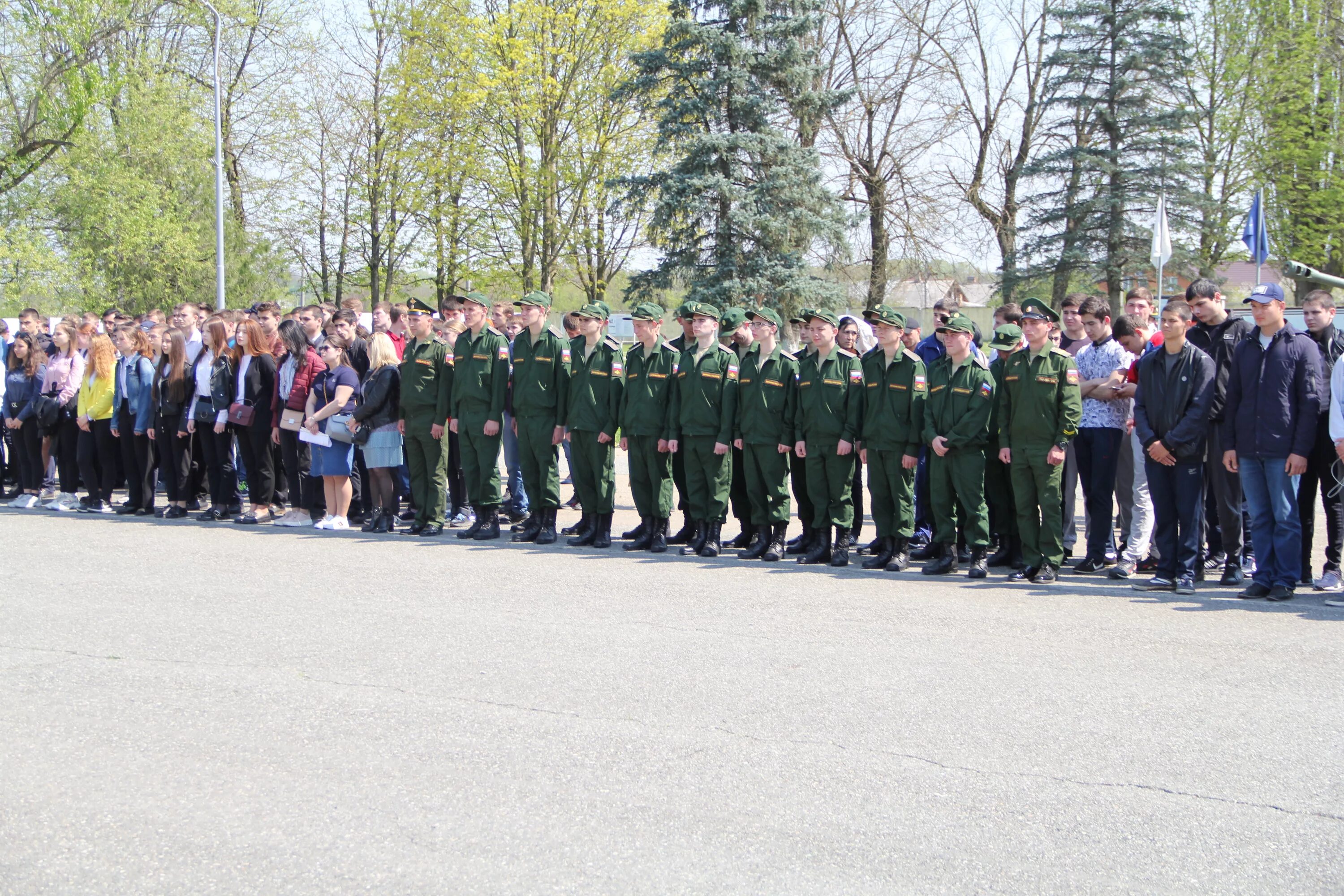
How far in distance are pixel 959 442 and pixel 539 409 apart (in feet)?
→ 12.5

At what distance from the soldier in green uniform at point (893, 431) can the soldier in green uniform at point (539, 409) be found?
2827 millimetres

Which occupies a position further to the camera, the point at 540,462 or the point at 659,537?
the point at 540,462

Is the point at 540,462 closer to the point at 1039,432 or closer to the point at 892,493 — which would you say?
the point at 892,493

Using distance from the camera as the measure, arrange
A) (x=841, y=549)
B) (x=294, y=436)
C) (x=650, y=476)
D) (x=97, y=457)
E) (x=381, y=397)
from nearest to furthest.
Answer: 1. (x=841, y=549)
2. (x=650, y=476)
3. (x=381, y=397)
4. (x=294, y=436)
5. (x=97, y=457)

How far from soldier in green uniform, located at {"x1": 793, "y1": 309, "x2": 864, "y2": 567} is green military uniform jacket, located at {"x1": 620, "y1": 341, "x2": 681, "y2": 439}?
1190 mm

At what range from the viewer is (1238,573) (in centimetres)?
861

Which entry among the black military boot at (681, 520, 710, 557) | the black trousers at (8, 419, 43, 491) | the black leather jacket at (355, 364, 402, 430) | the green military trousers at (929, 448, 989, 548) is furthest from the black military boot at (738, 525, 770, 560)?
the black trousers at (8, 419, 43, 491)

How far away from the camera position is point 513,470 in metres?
12.5

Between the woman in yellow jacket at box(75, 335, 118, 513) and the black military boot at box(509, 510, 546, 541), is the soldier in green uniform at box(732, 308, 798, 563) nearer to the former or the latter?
the black military boot at box(509, 510, 546, 541)

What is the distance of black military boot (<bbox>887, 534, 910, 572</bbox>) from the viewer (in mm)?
9359

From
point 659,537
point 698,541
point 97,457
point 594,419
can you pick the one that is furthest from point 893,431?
point 97,457

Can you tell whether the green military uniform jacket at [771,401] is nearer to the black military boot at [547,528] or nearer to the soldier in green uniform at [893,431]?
the soldier in green uniform at [893,431]

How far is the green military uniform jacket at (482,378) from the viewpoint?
10875mm

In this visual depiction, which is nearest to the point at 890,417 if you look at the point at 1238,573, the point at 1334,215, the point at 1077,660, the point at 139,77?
the point at 1238,573
